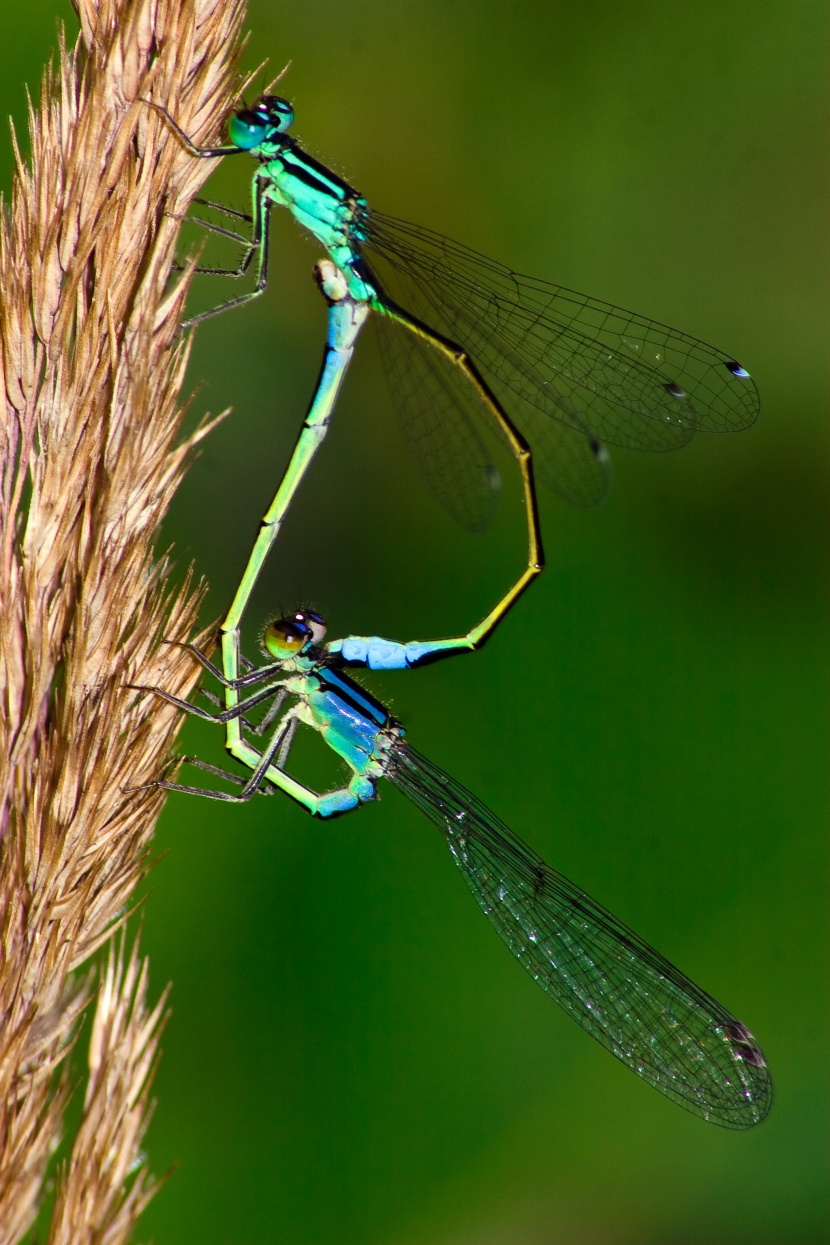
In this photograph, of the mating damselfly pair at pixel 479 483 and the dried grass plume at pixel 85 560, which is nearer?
the dried grass plume at pixel 85 560

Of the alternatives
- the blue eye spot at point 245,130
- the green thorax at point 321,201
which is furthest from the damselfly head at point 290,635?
the blue eye spot at point 245,130

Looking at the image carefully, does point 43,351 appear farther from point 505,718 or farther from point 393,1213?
point 393,1213

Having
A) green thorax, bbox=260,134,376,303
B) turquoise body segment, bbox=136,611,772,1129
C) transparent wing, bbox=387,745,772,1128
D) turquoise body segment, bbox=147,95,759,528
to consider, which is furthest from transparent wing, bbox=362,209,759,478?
transparent wing, bbox=387,745,772,1128

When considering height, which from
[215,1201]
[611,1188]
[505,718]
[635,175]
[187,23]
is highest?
[635,175]

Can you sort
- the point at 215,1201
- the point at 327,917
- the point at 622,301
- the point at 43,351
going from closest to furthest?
the point at 43,351 < the point at 215,1201 < the point at 327,917 < the point at 622,301

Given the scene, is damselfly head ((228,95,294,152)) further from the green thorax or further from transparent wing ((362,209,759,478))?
transparent wing ((362,209,759,478))

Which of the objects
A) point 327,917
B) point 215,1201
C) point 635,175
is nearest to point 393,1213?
point 215,1201

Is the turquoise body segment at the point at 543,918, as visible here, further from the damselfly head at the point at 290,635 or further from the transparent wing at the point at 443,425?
the transparent wing at the point at 443,425
